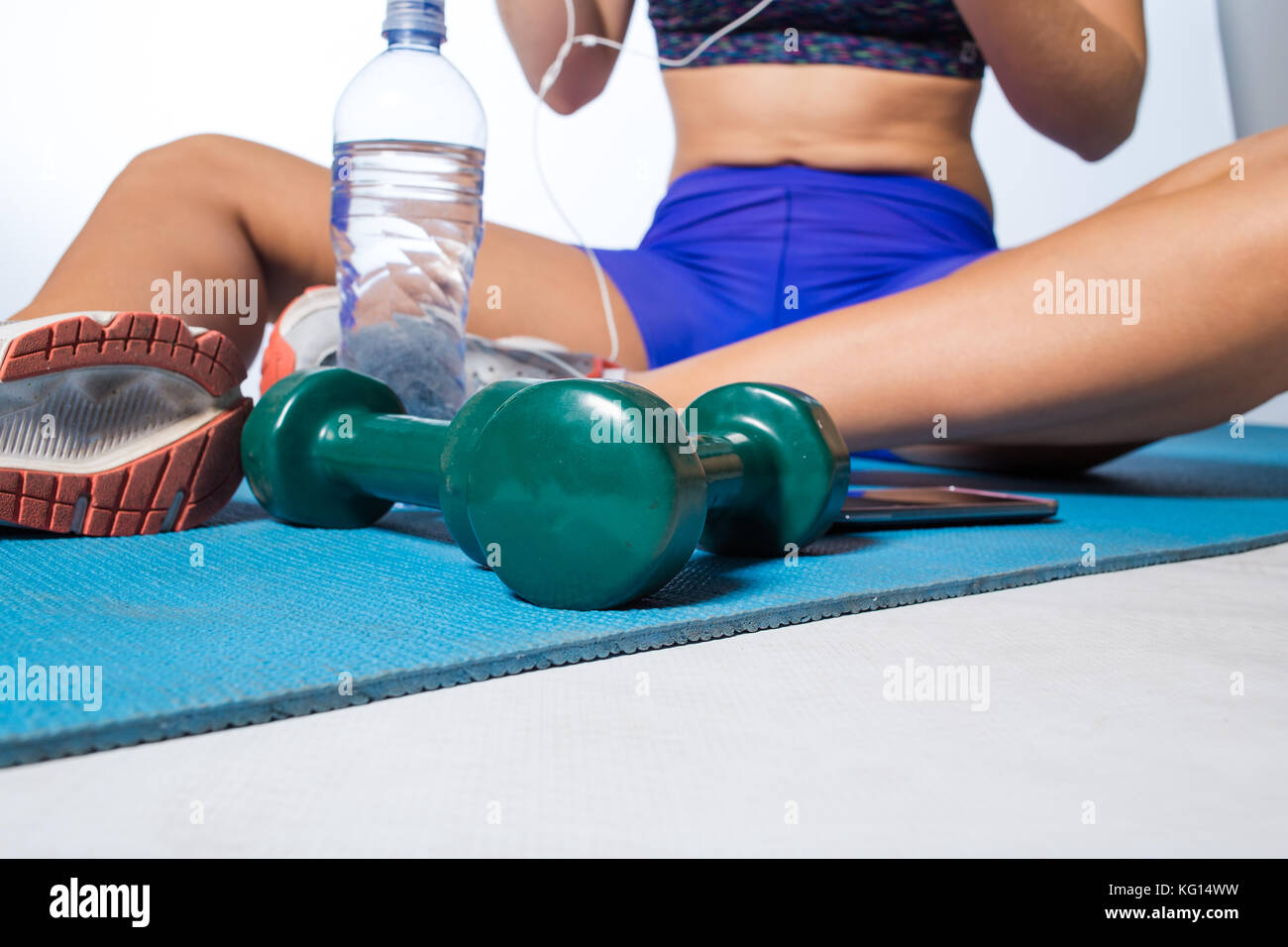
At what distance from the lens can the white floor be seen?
11.6 inches

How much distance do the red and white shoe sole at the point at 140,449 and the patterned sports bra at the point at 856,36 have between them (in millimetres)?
717

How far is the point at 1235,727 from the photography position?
39 centimetres

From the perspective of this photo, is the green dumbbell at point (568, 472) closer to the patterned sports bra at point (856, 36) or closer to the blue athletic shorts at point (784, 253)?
the blue athletic shorts at point (784, 253)

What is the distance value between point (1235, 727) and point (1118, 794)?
0.09 m

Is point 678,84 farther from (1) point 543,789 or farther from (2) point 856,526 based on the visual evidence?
(1) point 543,789

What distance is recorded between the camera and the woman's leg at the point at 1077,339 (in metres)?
0.78

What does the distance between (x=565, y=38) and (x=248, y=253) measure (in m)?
0.52

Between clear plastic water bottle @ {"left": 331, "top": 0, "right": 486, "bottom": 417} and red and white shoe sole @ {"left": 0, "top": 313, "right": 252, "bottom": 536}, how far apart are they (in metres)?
0.18

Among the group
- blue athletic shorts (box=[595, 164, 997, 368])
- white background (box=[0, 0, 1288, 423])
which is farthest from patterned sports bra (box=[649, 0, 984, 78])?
white background (box=[0, 0, 1288, 423])

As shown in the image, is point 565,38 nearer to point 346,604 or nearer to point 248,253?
point 248,253

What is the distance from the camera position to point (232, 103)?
8.28ft
